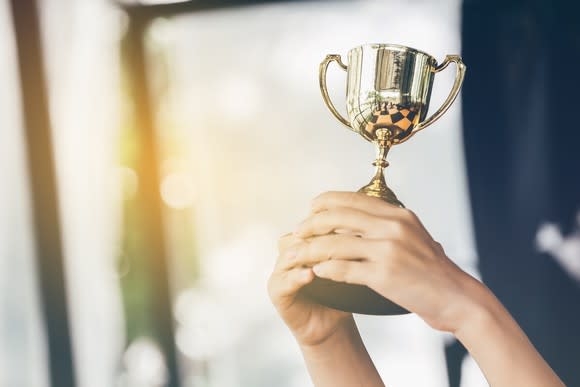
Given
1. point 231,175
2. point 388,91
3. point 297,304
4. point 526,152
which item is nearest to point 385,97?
point 388,91

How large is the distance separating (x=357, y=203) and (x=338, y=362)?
1.10 ft

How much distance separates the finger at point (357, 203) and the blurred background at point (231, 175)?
5.12 ft

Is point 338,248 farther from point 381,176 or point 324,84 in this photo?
point 324,84

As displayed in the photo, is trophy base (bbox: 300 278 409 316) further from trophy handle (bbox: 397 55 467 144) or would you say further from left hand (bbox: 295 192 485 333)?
trophy handle (bbox: 397 55 467 144)

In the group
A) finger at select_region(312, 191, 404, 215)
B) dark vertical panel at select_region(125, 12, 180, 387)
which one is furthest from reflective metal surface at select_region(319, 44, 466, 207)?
dark vertical panel at select_region(125, 12, 180, 387)

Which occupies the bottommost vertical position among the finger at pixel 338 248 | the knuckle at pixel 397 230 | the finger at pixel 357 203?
the finger at pixel 338 248

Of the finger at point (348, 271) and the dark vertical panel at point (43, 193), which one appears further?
the dark vertical panel at point (43, 193)

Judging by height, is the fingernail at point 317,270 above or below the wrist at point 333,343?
above

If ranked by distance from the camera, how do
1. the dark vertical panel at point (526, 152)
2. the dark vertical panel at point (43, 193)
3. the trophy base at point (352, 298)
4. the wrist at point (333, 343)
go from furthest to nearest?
the dark vertical panel at point (43, 193) < the dark vertical panel at point (526, 152) < the wrist at point (333, 343) < the trophy base at point (352, 298)

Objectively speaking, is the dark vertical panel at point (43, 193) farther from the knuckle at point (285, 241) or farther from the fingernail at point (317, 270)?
the fingernail at point (317, 270)

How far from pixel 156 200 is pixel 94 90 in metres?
0.54

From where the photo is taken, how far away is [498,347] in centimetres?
66

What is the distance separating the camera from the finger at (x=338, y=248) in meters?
0.66

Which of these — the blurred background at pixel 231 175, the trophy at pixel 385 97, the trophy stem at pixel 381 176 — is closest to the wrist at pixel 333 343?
the trophy at pixel 385 97
